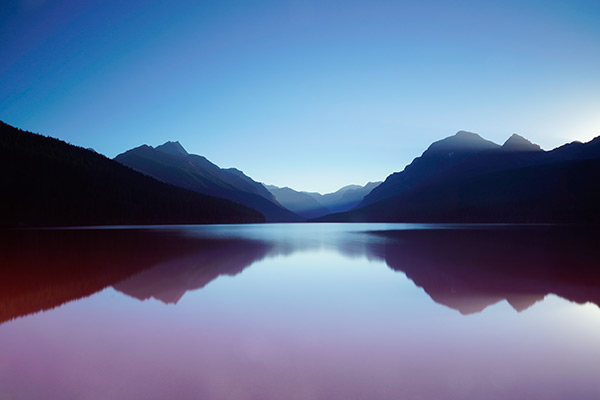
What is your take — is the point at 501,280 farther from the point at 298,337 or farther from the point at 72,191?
the point at 72,191

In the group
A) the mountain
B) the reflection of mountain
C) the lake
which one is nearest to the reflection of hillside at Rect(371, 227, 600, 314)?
the lake

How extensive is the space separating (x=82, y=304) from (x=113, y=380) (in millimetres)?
7609

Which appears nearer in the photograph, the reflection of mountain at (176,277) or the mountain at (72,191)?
the reflection of mountain at (176,277)

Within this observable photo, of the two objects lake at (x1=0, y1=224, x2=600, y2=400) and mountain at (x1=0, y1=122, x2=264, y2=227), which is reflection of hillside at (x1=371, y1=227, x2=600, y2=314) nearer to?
lake at (x1=0, y1=224, x2=600, y2=400)

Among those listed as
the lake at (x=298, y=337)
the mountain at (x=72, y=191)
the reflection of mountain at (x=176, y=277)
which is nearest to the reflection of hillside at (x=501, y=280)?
the lake at (x=298, y=337)

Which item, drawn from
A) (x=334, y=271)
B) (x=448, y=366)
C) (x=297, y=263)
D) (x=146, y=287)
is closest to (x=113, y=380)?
(x=448, y=366)

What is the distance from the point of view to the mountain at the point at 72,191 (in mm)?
109375

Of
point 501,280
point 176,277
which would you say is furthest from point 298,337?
point 501,280

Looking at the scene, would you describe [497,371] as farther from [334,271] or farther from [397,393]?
[334,271]

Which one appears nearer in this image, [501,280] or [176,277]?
[501,280]

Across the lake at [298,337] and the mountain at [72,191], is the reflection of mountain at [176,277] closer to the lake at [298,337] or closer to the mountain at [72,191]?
the lake at [298,337]

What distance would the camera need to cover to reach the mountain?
359 feet

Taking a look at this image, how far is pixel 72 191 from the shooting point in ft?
→ 403

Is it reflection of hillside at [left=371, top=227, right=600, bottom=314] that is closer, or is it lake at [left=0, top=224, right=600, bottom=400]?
lake at [left=0, top=224, right=600, bottom=400]
